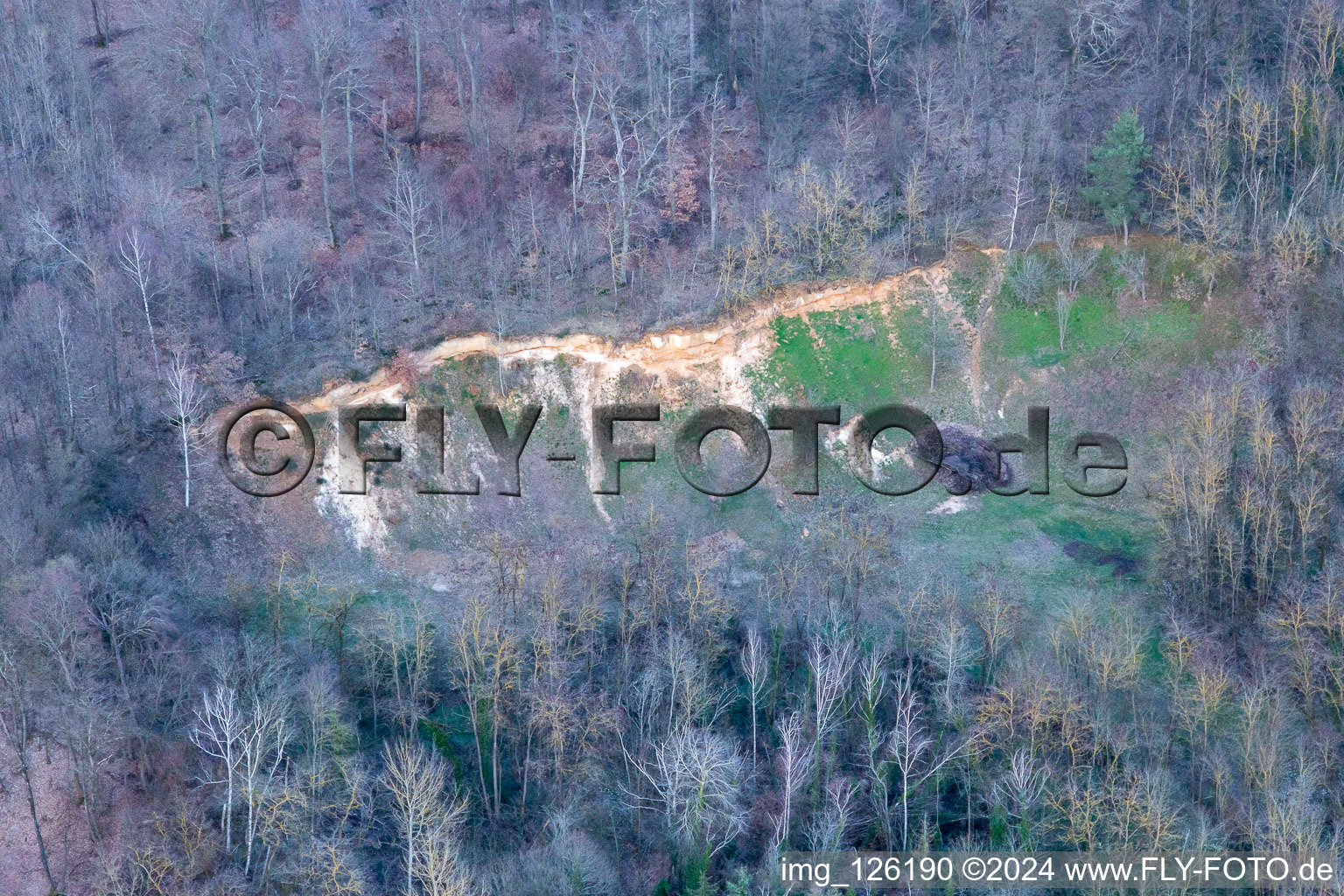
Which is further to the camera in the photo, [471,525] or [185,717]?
[471,525]

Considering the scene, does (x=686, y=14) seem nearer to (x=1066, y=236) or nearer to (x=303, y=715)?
(x=1066, y=236)

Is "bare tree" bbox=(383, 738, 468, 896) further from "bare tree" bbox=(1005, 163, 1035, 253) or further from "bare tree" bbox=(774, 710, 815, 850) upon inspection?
"bare tree" bbox=(1005, 163, 1035, 253)

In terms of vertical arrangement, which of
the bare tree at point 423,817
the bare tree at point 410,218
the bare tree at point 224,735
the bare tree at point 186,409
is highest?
the bare tree at point 410,218

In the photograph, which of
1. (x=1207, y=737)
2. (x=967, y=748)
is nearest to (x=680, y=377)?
(x=967, y=748)

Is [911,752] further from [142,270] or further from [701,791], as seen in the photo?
[142,270]

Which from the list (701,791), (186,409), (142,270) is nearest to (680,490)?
(701,791)

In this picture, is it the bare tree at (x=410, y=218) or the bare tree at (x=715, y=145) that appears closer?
the bare tree at (x=410, y=218)

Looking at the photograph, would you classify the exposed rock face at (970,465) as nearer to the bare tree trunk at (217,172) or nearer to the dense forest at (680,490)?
the dense forest at (680,490)

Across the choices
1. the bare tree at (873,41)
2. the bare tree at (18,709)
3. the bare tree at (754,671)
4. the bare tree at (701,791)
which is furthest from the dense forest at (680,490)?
the bare tree at (873,41)

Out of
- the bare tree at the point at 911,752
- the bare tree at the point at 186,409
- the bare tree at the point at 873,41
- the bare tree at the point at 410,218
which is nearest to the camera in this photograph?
the bare tree at the point at 911,752
